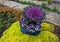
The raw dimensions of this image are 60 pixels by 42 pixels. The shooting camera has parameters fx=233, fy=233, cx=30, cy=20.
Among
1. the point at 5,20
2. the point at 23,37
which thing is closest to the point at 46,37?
the point at 23,37

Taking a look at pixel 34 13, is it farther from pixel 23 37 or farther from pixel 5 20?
pixel 5 20

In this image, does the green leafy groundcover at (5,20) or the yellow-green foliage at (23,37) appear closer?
the yellow-green foliage at (23,37)

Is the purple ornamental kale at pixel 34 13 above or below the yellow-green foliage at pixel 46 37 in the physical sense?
above

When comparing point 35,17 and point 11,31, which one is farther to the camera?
point 11,31

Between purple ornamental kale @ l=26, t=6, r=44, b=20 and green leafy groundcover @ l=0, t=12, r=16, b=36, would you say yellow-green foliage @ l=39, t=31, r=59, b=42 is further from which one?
green leafy groundcover @ l=0, t=12, r=16, b=36

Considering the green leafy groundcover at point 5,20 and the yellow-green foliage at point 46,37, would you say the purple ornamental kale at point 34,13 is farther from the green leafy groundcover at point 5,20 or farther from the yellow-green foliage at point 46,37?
the green leafy groundcover at point 5,20

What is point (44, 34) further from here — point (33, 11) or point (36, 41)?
point (33, 11)

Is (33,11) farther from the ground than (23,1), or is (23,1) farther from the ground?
(33,11)

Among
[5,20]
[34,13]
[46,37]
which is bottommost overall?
[5,20]

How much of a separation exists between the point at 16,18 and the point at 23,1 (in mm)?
1604

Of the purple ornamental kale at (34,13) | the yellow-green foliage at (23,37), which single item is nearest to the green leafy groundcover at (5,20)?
the yellow-green foliage at (23,37)

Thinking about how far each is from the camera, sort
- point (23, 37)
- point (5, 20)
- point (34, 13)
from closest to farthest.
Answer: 1. point (34, 13)
2. point (23, 37)
3. point (5, 20)

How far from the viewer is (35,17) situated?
340cm

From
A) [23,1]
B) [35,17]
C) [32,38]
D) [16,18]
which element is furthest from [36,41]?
[23,1]
